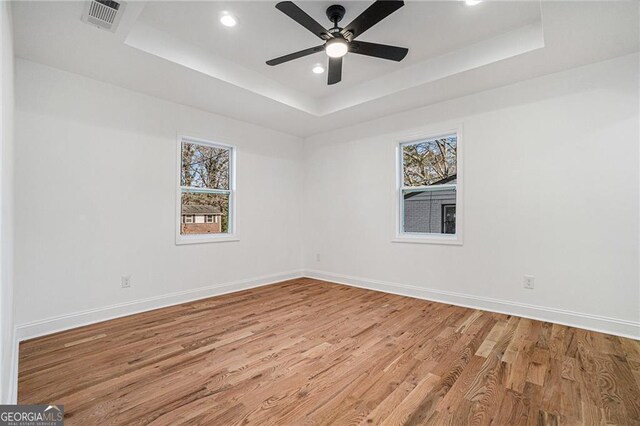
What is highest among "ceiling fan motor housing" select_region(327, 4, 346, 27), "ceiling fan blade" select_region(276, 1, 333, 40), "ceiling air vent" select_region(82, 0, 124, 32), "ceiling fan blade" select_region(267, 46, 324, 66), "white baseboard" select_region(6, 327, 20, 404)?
"ceiling fan motor housing" select_region(327, 4, 346, 27)

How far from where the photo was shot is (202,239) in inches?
166

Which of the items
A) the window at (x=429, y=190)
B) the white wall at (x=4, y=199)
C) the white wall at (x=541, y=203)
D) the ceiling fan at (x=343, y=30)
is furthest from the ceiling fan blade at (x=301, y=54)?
the window at (x=429, y=190)

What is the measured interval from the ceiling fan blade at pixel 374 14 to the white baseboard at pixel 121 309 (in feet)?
11.7

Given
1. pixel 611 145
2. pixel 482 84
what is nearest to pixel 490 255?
pixel 611 145

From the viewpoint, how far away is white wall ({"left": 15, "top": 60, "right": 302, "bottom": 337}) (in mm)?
2873

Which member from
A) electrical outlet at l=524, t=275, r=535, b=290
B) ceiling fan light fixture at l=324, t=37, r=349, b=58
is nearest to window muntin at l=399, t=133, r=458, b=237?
electrical outlet at l=524, t=275, r=535, b=290

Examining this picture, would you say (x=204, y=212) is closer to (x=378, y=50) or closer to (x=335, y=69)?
(x=335, y=69)

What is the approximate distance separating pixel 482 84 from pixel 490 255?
2.01 meters

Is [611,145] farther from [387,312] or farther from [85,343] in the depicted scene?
[85,343]

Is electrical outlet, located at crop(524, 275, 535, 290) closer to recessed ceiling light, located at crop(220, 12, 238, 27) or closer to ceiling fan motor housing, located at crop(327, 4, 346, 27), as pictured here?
ceiling fan motor housing, located at crop(327, 4, 346, 27)

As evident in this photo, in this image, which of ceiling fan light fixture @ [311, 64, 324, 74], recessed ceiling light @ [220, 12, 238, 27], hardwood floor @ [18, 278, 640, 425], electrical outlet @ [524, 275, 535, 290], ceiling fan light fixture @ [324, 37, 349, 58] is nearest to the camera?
hardwood floor @ [18, 278, 640, 425]

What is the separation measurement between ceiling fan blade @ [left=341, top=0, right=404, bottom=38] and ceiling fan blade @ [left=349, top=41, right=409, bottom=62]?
159 millimetres

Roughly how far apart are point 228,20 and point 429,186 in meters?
3.11

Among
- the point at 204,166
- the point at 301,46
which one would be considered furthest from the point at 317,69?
the point at 204,166
